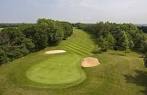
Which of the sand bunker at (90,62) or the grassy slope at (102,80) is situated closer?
the grassy slope at (102,80)

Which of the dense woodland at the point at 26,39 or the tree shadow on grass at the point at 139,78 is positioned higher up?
the dense woodland at the point at 26,39

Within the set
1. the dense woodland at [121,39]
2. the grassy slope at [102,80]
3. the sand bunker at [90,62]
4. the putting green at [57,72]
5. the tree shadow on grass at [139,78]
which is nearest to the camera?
the grassy slope at [102,80]

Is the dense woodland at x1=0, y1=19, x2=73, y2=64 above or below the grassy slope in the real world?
above

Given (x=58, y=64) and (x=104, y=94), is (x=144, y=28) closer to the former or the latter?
(x=58, y=64)

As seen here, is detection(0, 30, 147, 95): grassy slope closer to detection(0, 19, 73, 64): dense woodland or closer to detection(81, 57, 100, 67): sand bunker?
detection(81, 57, 100, 67): sand bunker

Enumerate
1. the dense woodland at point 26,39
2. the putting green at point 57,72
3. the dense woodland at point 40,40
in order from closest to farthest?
1. the putting green at point 57,72
2. the dense woodland at point 26,39
3. the dense woodland at point 40,40

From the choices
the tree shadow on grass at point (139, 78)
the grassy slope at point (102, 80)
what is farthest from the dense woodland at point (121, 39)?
the tree shadow on grass at point (139, 78)

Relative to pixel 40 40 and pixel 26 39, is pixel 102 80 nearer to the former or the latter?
pixel 26 39

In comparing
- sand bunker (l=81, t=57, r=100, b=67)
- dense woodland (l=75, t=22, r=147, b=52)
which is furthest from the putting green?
dense woodland (l=75, t=22, r=147, b=52)

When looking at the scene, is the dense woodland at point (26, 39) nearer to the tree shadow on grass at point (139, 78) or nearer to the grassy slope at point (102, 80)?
the grassy slope at point (102, 80)
